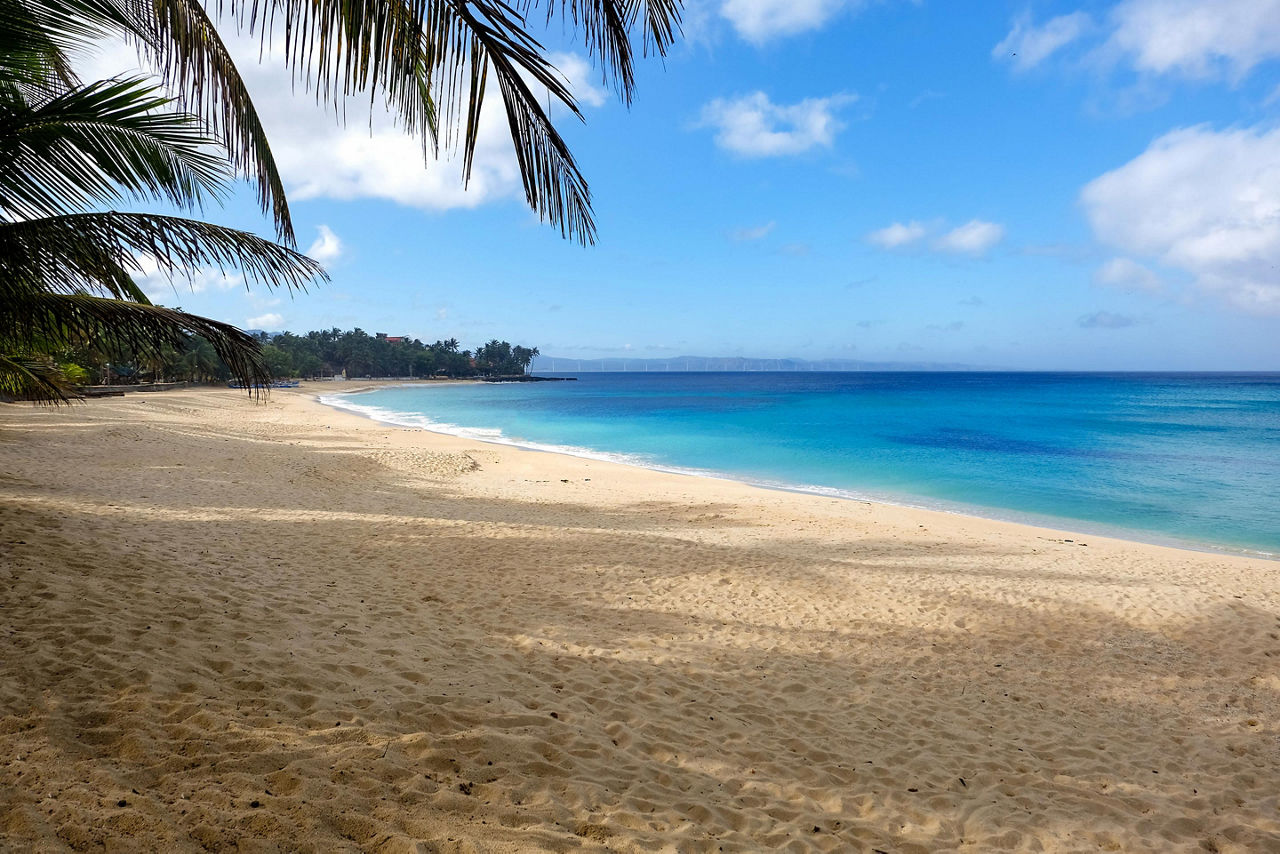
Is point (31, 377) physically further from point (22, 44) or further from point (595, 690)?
point (595, 690)

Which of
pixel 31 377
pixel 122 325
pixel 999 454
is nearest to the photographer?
pixel 122 325

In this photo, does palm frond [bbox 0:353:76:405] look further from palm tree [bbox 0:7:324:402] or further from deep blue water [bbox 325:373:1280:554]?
deep blue water [bbox 325:373:1280:554]

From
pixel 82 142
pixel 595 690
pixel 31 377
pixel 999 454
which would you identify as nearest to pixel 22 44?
pixel 82 142

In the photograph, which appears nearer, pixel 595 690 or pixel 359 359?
pixel 595 690

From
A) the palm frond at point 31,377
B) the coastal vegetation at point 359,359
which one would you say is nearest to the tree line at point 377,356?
the coastal vegetation at point 359,359

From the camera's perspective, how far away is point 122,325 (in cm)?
420

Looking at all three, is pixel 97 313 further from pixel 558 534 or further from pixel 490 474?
pixel 490 474

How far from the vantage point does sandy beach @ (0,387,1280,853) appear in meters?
2.67

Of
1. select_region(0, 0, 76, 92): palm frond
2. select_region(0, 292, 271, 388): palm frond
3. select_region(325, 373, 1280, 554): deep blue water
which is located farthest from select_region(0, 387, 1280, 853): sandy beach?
select_region(325, 373, 1280, 554): deep blue water

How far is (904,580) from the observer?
770 cm

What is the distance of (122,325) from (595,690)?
395cm

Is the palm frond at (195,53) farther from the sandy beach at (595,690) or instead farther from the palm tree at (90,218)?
the sandy beach at (595,690)

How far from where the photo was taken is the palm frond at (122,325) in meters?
4.08

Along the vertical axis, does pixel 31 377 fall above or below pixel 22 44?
below
